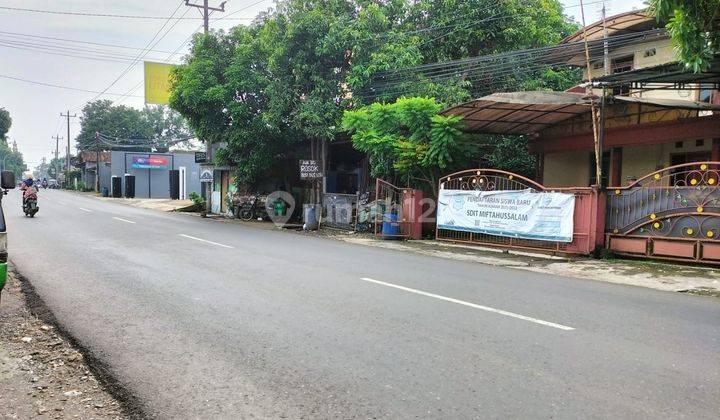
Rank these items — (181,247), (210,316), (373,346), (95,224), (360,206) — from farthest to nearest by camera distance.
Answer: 1. (360,206)
2. (95,224)
3. (181,247)
4. (210,316)
5. (373,346)

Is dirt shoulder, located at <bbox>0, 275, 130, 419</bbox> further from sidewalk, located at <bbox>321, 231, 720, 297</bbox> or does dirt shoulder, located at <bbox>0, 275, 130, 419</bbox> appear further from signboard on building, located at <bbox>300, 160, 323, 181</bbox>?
signboard on building, located at <bbox>300, 160, 323, 181</bbox>

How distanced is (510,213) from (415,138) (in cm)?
423

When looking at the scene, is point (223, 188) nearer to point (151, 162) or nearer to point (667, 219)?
point (667, 219)

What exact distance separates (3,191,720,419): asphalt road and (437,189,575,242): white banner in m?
3.66

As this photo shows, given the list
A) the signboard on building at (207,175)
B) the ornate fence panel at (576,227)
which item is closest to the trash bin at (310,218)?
the ornate fence panel at (576,227)

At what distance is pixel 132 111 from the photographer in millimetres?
72500

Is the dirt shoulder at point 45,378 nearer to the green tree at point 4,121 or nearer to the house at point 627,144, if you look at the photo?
the house at point 627,144

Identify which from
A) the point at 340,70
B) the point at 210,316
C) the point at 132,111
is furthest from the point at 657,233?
the point at 132,111

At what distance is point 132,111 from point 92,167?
10.7m

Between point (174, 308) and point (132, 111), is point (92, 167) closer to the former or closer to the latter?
point (132, 111)

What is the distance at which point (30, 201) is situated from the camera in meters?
20.5

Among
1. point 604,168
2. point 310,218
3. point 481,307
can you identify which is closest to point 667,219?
point 481,307

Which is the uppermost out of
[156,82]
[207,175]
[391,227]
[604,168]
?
[156,82]

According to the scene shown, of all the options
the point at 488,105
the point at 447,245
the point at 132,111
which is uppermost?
the point at 132,111
